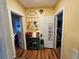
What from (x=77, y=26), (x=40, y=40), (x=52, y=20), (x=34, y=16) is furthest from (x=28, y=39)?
(x=77, y=26)

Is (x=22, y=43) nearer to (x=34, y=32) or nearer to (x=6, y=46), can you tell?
(x=34, y=32)

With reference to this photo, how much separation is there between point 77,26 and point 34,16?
10.0ft

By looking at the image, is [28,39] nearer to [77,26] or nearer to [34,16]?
[34,16]

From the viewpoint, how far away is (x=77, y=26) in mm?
1252

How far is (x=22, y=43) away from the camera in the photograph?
3674mm

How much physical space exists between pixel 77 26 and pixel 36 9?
10.1ft

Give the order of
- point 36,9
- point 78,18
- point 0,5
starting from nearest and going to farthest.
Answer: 1. point 0,5
2. point 78,18
3. point 36,9

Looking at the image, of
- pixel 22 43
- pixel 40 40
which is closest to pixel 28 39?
pixel 22 43

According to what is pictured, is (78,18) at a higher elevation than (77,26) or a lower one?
higher

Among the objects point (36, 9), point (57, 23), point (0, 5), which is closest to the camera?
point (0, 5)

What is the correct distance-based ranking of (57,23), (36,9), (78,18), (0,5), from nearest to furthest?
(0,5), (78,18), (57,23), (36,9)

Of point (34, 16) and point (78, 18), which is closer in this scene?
point (78, 18)

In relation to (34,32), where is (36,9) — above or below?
above

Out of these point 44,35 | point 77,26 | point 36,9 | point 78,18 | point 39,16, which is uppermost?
point 36,9
